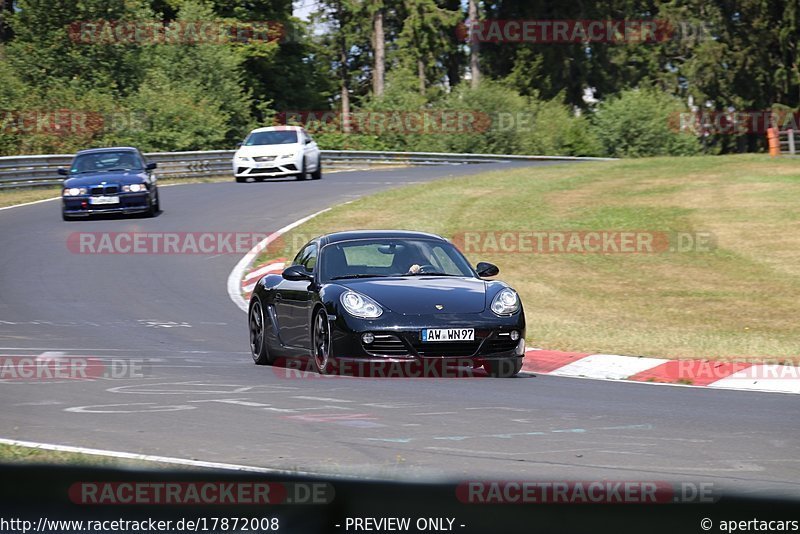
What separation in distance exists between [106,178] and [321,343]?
16.7m

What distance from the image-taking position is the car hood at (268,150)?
114ft

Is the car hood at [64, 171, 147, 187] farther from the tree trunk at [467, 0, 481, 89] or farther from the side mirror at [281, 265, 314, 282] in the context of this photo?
the tree trunk at [467, 0, 481, 89]

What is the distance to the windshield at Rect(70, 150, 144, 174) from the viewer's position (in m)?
26.9

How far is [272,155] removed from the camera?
3478 centimetres

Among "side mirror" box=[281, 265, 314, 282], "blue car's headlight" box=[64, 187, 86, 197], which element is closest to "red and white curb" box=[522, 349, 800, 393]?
"side mirror" box=[281, 265, 314, 282]

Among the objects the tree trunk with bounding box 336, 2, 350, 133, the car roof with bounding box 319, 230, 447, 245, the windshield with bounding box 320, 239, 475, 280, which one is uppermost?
the tree trunk with bounding box 336, 2, 350, 133

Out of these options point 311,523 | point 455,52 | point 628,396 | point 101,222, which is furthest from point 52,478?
point 455,52

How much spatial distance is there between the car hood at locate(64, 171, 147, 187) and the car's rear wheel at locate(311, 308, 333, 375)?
16.3 meters

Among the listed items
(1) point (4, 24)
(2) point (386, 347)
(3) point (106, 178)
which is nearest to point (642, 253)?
(3) point (106, 178)

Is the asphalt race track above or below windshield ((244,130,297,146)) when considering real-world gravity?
below

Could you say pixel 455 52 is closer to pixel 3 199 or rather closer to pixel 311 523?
pixel 3 199

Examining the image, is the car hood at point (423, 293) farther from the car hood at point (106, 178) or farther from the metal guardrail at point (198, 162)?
the metal guardrail at point (198, 162)

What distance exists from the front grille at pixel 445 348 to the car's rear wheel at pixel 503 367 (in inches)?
12.3

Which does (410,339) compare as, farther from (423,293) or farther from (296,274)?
(296,274)
